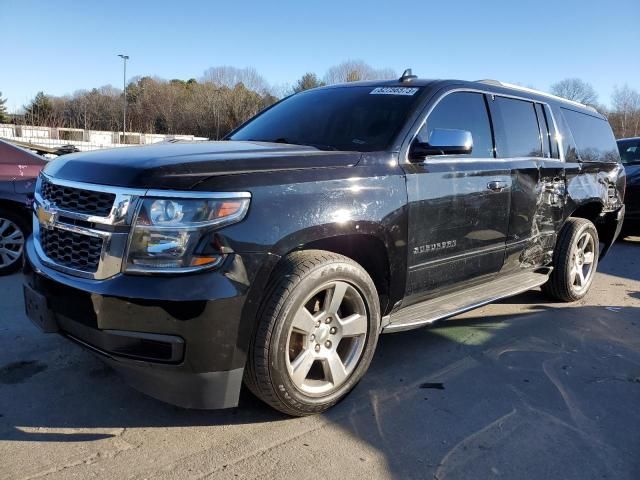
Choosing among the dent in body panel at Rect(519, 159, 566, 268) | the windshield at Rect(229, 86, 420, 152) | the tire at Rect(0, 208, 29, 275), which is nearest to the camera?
the windshield at Rect(229, 86, 420, 152)

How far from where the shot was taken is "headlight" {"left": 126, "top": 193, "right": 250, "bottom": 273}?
2.34 metres

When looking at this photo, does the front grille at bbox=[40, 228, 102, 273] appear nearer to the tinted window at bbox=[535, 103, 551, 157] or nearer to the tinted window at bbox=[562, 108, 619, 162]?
the tinted window at bbox=[535, 103, 551, 157]

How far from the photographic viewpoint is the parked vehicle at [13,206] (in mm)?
5516

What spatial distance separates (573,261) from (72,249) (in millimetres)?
4475

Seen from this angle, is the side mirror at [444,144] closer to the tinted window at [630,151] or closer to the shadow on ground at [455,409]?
the shadow on ground at [455,409]

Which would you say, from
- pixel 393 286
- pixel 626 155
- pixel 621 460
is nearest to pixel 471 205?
pixel 393 286

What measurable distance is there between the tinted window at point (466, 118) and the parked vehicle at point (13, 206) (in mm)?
4341

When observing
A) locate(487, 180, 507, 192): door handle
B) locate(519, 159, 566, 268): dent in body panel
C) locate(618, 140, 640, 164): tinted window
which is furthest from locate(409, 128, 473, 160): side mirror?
locate(618, 140, 640, 164): tinted window

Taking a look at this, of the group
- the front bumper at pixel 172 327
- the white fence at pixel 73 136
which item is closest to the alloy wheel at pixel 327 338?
the front bumper at pixel 172 327

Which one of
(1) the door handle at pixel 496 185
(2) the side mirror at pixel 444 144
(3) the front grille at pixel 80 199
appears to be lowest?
(3) the front grille at pixel 80 199

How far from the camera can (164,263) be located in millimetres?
2342

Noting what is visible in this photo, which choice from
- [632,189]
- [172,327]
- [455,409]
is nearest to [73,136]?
[632,189]

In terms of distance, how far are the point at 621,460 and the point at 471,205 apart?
5.69ft

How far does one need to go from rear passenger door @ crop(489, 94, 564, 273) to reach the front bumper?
255 cm
